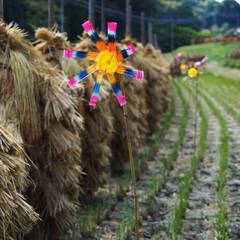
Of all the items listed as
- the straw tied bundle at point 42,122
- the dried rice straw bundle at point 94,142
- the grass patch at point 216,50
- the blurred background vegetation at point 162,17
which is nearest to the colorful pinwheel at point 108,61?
the straw tied bundle at point 42,122

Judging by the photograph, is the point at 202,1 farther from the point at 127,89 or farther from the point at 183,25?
the point at 127,89

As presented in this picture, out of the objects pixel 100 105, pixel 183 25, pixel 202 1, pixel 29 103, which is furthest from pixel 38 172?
pixel 202 1

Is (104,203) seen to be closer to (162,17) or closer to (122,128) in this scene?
(122,128)

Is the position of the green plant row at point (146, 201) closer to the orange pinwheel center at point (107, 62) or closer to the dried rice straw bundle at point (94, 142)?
the dried rice straw bundle at point (94, 142)

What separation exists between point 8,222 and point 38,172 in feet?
5.11

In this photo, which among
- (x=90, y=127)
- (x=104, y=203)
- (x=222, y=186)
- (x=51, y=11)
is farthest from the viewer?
(x=222, y=186)

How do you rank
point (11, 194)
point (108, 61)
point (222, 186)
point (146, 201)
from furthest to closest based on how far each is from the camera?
point (222, 186)
point (146, 201)
point (108, 61)
point (11, 194)

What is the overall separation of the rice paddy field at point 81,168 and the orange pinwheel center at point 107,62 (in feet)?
1.05

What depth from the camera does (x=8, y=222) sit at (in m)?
3.25

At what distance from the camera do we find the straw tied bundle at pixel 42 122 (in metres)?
4.70

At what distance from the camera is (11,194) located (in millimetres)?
3281

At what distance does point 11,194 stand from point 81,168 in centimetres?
263

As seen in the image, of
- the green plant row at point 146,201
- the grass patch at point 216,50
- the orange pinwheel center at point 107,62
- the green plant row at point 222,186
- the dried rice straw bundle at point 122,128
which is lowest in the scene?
the green plant row at point 146,201

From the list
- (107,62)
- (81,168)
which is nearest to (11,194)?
(107,62)
